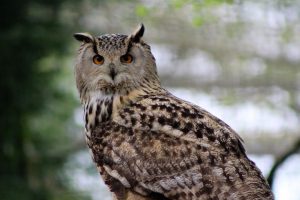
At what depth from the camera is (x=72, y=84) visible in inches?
719

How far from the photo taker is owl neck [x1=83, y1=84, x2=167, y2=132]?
24.7ft

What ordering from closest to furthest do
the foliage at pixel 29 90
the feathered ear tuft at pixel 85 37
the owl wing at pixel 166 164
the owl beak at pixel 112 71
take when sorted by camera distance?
the owl wing at pixel 166 164, the owl beak at pixel 112 71, the feathered ear tuft at pixel 85 37, the foliage at pixel 29 90

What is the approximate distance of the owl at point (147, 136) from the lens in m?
6.75

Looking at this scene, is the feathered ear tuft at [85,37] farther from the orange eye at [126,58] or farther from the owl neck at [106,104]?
the owl neck at [106,104]

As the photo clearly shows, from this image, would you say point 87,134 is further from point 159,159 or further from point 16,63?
point 16,63

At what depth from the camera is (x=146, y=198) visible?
22.8 ft

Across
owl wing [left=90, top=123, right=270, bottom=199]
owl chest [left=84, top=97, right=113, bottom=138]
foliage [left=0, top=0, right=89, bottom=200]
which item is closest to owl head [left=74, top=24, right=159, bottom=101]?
owl chest [left=84, top=97, right=113, bottom=138]

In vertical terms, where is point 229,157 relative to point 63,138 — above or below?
below

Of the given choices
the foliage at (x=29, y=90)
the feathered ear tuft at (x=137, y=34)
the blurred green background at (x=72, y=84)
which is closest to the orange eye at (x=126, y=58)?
the feathered ear tuft at (x=137, y=34)

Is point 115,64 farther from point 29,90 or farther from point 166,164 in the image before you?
point 29,90

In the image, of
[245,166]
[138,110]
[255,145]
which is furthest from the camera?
[255,145]

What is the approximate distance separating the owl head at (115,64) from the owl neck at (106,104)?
31 mm

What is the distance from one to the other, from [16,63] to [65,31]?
101cm

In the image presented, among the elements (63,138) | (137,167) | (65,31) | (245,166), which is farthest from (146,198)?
(63,138)
